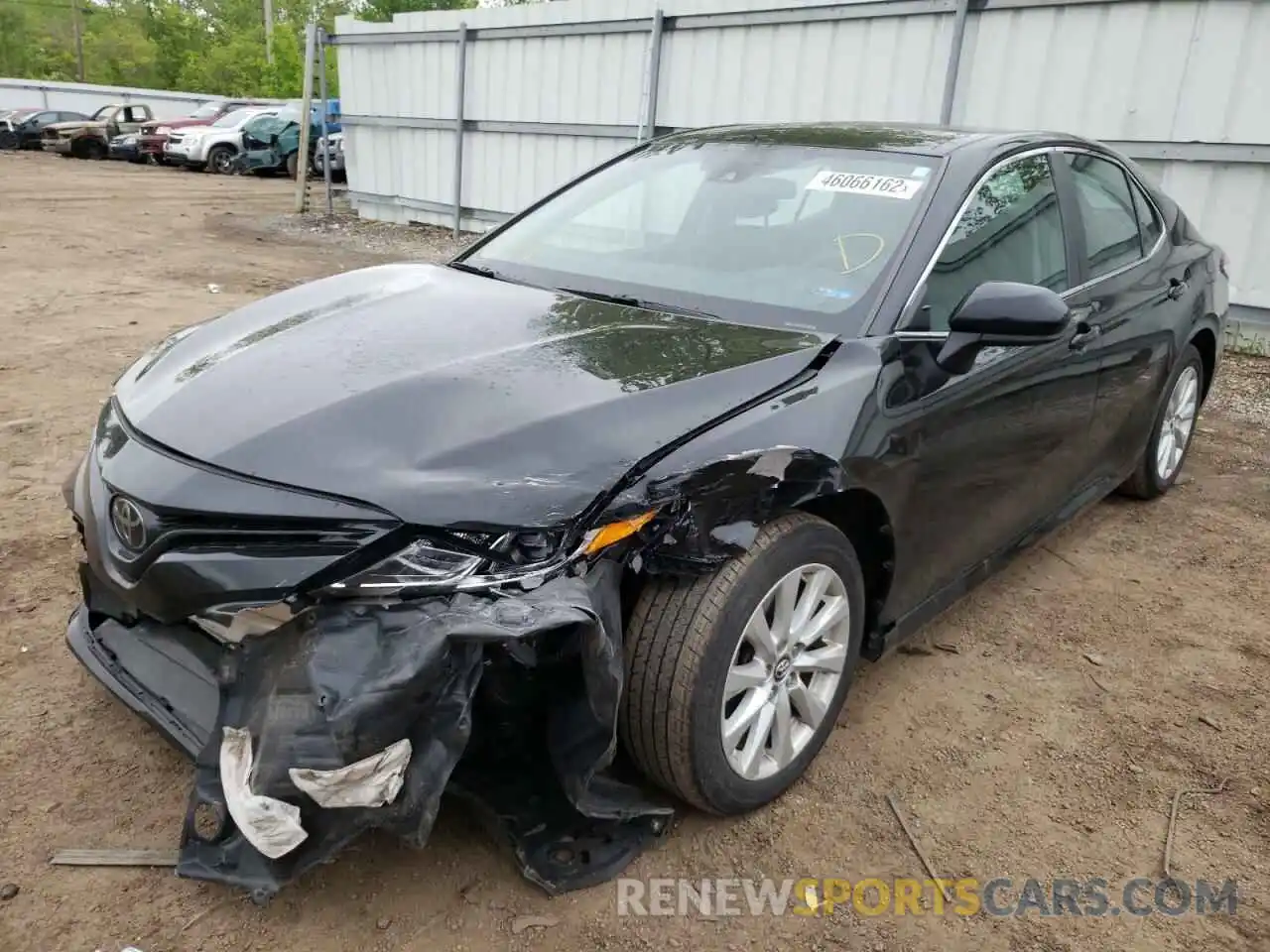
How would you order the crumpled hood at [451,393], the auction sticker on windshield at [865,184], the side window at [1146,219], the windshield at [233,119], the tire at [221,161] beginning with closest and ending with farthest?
1. the crumpled hood at [451,393]
2. the auction sticker on windshield at [865,184]
3. the side window at [1146,219]
4. the tire at [221,161]
5. the windshield at [233,119]

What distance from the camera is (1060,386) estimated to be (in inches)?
123

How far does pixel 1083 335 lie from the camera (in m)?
3.20

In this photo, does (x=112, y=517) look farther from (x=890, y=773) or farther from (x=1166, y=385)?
(x=1166, y=385)

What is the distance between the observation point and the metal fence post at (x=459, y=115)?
39.2 ft

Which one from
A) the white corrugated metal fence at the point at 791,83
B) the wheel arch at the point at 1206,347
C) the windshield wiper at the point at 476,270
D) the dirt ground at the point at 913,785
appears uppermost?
the white corrugated metal fence at the point at 791,83

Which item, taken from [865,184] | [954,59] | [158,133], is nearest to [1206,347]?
[865,184]

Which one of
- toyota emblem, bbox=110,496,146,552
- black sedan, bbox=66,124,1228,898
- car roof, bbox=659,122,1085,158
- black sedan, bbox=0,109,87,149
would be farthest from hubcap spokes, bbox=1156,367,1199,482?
black sedan, bbox=0,109,87,149

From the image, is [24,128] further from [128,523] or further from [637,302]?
[128,523]

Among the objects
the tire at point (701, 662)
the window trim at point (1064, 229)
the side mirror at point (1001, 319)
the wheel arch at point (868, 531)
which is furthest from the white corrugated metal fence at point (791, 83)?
the tire at point (701, 662)

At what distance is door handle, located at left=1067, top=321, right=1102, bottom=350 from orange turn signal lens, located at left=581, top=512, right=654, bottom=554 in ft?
6.15

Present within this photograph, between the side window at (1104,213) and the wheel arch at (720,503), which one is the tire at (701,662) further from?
the side window at (1104,213)

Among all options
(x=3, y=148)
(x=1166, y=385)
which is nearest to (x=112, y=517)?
(x=1166, y=385)

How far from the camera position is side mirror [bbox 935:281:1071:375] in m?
2.47

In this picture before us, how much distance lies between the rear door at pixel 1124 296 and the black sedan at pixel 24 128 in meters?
30.4
